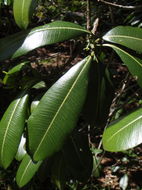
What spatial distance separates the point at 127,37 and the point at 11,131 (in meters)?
0.43

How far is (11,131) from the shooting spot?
3.32ft

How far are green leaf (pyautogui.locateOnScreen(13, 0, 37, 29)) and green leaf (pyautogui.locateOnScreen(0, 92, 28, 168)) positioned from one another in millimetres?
250

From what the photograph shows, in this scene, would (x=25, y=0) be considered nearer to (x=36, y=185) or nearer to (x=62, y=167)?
(x=62, y=167)

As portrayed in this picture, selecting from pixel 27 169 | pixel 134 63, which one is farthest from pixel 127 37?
pixel 27 169

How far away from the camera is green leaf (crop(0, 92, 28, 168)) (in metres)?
1.01

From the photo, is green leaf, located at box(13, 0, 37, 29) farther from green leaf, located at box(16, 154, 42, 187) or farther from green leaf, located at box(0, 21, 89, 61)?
green leaf, located at box(16, 154, 42, 187)

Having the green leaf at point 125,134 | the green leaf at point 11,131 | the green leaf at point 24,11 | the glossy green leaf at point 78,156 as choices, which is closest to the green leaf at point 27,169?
the glossy green leaf at point 78,156

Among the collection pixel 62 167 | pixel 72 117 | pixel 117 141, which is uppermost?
pixel 72 117

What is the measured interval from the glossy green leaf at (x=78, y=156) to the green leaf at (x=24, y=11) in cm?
44

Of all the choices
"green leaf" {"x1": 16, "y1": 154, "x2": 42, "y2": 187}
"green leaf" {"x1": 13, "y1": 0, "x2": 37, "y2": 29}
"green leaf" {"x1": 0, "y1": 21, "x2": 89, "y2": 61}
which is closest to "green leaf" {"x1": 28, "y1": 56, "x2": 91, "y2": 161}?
"green leaf" {"x1": 0, "y1": 21, "x2": 89, "y2": 61}

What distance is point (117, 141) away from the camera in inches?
36.6

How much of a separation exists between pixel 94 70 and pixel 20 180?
1.99ft

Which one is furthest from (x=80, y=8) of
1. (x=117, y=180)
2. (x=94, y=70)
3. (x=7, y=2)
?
(x=94, y=70)

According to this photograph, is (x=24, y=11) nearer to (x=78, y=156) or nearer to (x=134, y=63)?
(x=134, y=63)
